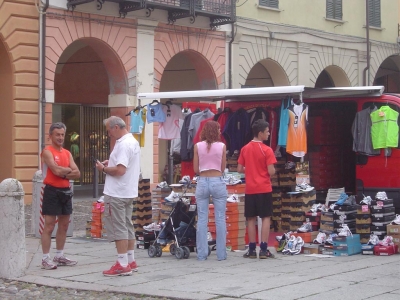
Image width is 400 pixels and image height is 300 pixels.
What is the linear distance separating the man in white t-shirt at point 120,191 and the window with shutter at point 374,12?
21.5 meters

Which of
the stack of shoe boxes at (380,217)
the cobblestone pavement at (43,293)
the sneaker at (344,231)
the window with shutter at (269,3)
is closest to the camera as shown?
the cobblestone pavement at (43,293)

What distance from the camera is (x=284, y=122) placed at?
12867 millimetres

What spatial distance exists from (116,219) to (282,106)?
428 cm

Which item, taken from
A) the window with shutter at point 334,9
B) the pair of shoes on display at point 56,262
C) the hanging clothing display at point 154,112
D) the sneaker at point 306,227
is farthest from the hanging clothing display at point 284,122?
the window with shutter at point 334,9

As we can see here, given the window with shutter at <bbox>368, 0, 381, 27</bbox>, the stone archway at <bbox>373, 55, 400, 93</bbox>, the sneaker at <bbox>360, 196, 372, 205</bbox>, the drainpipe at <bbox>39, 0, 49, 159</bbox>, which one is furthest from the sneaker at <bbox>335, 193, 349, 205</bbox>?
the stone archway at <bbox>373, 55, 400, 93</bbox>

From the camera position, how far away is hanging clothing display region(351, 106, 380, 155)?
1266 cm

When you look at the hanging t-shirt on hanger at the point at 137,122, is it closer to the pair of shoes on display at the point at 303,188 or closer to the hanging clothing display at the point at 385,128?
the pair of shoes on display at the point at 303,188

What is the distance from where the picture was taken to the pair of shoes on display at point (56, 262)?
33.4 ft

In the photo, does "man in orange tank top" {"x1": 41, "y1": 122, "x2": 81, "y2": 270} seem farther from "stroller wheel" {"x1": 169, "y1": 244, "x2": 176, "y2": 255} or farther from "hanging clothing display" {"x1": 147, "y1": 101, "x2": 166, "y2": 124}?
"hanging clothing display" {"x1": 147, "y1": 101, "x2": 166, "y2": 124}

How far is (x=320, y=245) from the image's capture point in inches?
452

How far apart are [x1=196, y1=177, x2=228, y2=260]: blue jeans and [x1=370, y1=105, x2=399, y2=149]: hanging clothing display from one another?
9.92ft

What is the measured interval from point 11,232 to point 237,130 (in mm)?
5449

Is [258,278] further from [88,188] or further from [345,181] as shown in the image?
[88,188]

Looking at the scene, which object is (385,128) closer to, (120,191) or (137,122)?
(137,122)
